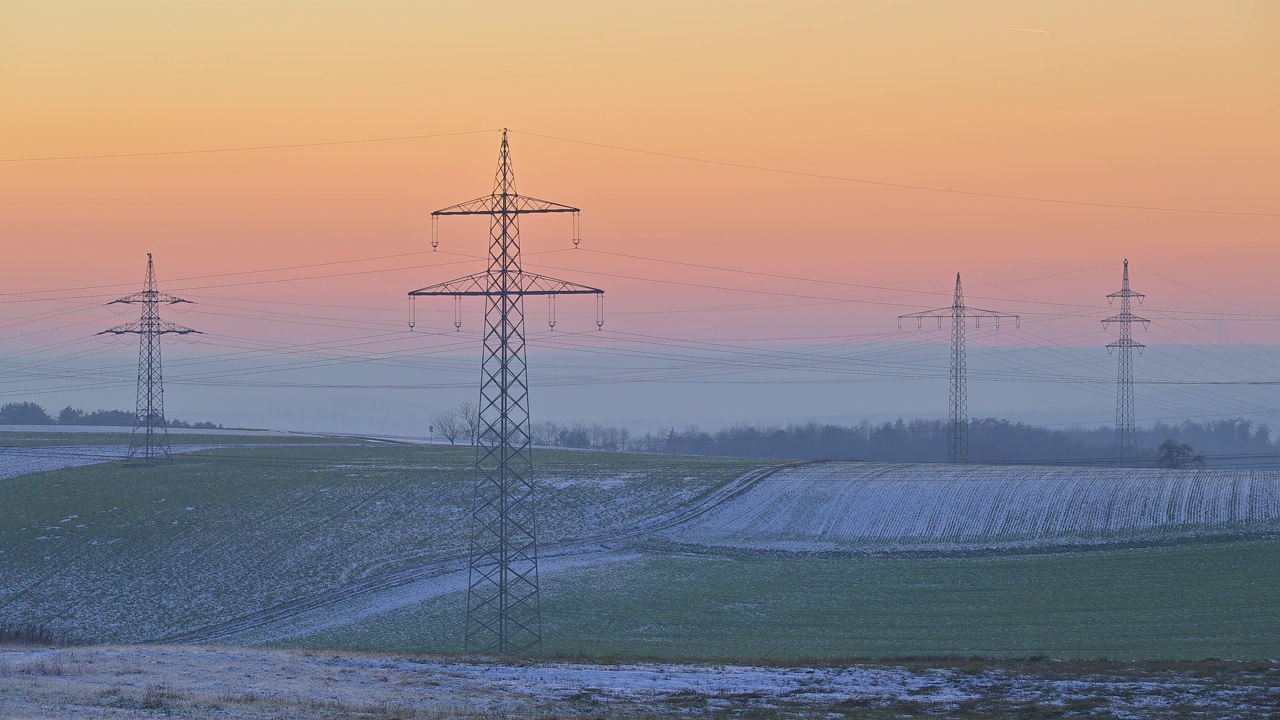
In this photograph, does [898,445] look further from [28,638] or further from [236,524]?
[28,638]

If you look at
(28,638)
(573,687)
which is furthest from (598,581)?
(573,687)

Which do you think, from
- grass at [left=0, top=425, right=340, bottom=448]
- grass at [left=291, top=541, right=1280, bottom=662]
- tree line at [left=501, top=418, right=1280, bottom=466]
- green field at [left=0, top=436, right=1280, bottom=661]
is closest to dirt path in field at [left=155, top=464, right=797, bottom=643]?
green field at [left=0, top=436, right=1280, bottom=661]

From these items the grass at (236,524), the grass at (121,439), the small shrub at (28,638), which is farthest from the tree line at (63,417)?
the small shrub at (28,638)

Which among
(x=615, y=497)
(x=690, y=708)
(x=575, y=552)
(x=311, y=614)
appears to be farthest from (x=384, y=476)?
(x=690, y=708)

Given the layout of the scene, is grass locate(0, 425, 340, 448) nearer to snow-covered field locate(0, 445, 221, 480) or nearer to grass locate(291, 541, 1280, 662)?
snow-covered field locate(0, 445, 221, 480)

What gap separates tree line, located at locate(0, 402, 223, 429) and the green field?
81.2 meters

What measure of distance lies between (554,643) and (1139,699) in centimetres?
2157

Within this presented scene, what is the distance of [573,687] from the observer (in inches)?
1152

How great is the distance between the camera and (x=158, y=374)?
86.3 metres

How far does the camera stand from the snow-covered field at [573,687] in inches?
1009

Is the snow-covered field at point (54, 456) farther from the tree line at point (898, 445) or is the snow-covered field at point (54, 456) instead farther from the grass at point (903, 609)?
the tree line at point (898, 445)

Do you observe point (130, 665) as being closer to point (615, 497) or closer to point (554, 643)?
point (554, 643)

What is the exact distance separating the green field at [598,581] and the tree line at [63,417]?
81171 millimetres

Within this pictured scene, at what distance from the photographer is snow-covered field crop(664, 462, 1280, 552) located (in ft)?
200
